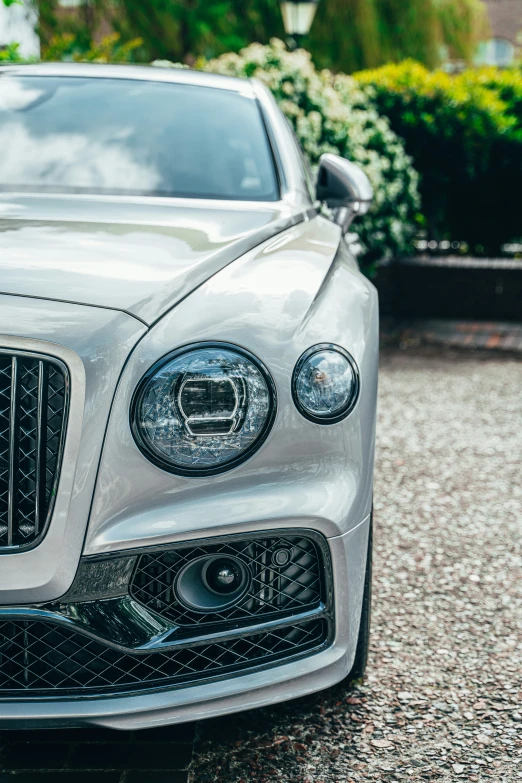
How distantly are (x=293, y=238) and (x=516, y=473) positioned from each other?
2421 millimetres

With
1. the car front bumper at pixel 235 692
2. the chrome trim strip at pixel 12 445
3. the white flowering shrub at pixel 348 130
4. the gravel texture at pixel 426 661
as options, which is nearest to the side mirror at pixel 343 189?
the gravel texture at pixel 426 661

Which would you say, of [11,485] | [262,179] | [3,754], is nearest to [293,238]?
[262,179]

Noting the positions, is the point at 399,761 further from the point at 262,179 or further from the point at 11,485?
the point at 262,179

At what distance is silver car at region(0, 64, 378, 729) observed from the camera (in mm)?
1831

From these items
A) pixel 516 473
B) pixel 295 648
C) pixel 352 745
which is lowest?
pixel 516 473

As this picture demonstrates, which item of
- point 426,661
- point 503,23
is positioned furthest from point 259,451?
point 503,23

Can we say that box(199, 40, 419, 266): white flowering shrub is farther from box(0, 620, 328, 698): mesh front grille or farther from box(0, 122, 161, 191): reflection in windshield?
box(0, 620, 328, 698): mesh front grille

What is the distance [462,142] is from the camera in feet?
29.9

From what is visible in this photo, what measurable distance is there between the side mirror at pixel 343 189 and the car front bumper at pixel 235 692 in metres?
1.56

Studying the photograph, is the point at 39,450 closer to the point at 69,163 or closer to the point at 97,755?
the point at 97,755

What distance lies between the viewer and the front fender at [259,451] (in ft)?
6.06

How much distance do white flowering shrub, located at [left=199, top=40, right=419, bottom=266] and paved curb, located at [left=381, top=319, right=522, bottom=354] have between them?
70 centimetres

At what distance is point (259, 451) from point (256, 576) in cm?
28

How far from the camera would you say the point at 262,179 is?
123 inches
